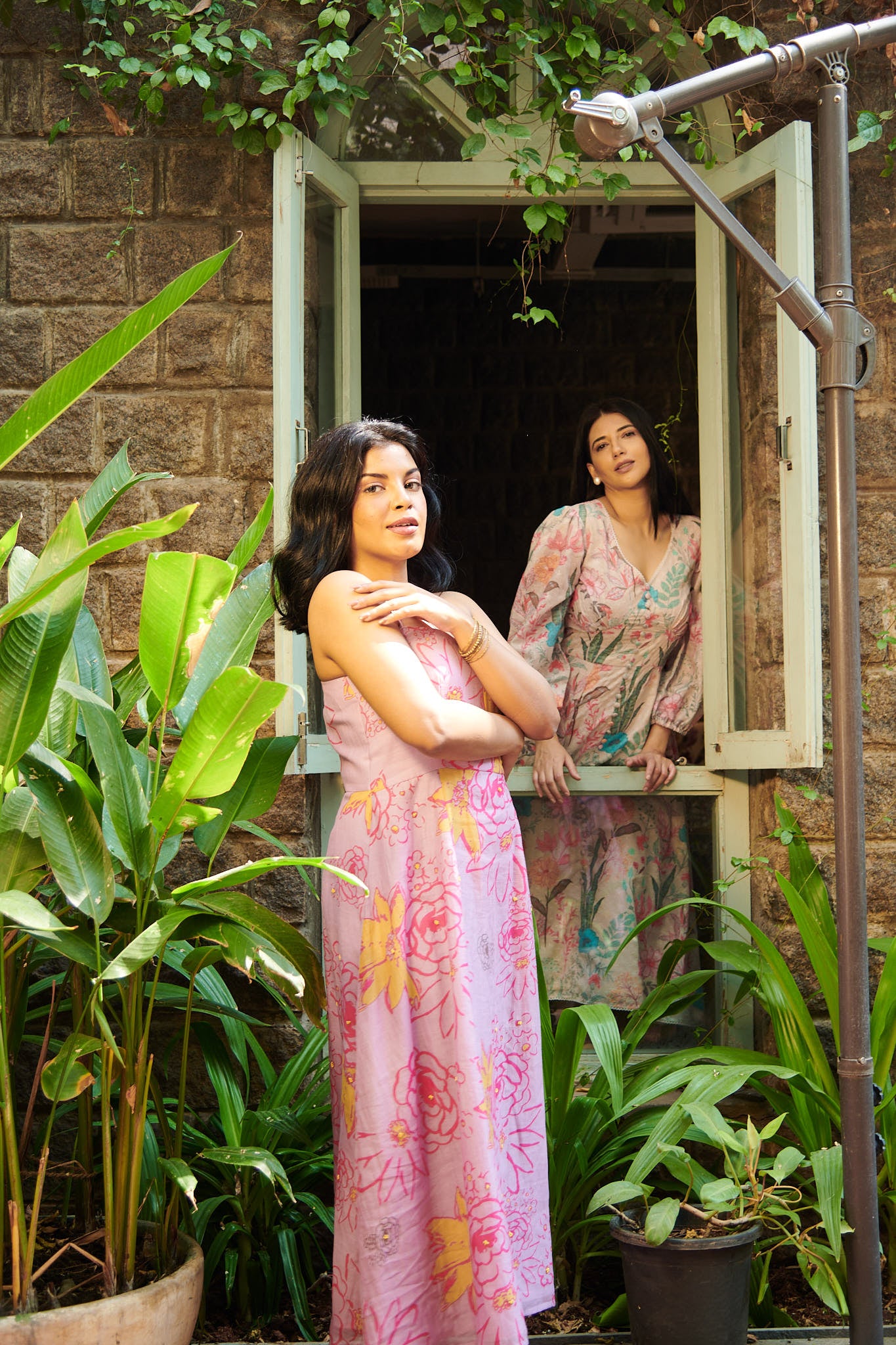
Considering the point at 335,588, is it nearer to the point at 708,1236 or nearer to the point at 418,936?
the point at 418,936

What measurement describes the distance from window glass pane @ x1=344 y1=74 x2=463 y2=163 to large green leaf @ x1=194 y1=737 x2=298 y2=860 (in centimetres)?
205

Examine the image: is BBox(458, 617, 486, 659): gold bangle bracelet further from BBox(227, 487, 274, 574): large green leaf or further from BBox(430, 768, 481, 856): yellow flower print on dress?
BBox(227, 487, 274, 574): large green leaf

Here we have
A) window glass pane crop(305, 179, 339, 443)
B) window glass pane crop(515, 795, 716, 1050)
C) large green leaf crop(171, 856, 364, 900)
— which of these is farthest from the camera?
window glass pane crop(515, 795, 716, 1050)

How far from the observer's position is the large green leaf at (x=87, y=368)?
5.43ft

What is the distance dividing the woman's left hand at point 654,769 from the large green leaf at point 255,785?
4.42ft

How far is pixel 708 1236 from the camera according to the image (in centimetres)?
218

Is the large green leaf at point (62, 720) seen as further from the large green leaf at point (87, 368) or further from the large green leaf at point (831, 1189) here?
the large green leaf at point (831, 1189)

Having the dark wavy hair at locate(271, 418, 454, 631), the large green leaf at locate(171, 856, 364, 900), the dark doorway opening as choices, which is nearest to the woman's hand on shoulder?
the dark wavy hair at locate(271, 418, 454, 631)

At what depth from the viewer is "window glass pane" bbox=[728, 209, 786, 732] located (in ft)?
10.3

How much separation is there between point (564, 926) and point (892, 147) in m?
2.21

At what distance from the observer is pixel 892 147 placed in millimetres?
3154

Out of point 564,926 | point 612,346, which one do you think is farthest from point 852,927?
point 612,346

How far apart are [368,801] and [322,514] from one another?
1.76 ft

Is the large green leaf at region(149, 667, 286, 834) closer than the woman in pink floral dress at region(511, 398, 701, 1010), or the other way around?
the large green leaf at region(149, 667, 286, 834)
